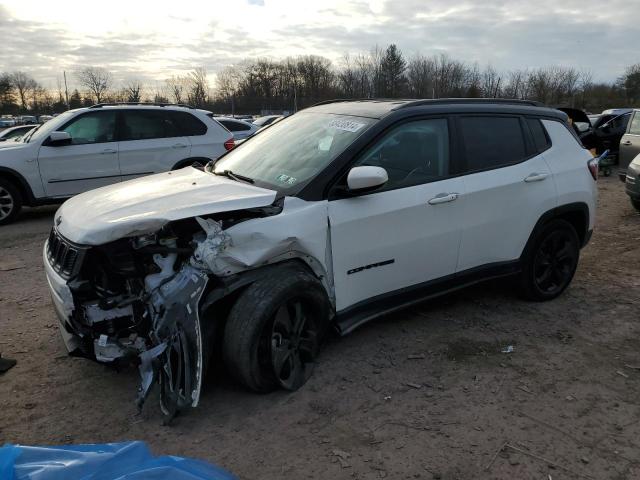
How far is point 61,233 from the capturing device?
3270mm

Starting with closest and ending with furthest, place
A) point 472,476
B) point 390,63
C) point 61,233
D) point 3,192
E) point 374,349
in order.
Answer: point 472,476, point 61,233, point 374,349, point 3,192, point 390,63

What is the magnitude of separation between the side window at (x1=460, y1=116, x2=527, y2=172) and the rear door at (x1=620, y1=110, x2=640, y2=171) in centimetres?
748

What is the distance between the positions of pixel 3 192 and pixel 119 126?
82.7 inches

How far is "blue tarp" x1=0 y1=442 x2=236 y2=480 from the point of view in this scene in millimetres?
1828

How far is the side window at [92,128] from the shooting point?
28.2 ft

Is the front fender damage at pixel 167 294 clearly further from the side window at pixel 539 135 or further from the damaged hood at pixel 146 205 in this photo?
the side window at pixel 539 135

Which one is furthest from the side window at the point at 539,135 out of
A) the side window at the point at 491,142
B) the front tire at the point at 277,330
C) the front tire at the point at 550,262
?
the front tire at the point at 277,330

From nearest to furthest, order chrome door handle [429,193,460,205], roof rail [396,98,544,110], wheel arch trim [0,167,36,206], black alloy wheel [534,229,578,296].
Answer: chrome door handle [429,193,460,205], roof rail [396,98,544,110], black alloy wheel [534,229,578,296], wheel arch trim [0,167,36,206]

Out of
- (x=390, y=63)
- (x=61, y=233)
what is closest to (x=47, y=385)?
(x=61, y=233)

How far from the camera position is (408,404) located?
3.21 meters

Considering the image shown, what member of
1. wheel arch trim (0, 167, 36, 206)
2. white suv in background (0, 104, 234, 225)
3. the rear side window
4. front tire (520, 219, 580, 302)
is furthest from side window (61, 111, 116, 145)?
front tire (520, 219, 580, 302)

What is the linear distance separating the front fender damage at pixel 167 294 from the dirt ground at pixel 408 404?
32cm

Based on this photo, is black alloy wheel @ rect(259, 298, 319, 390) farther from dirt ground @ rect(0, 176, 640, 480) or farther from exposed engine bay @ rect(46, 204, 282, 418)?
exposed engine bay @ rect(46, 204, 282, 418)

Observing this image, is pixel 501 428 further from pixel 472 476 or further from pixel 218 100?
pixel 218 100
